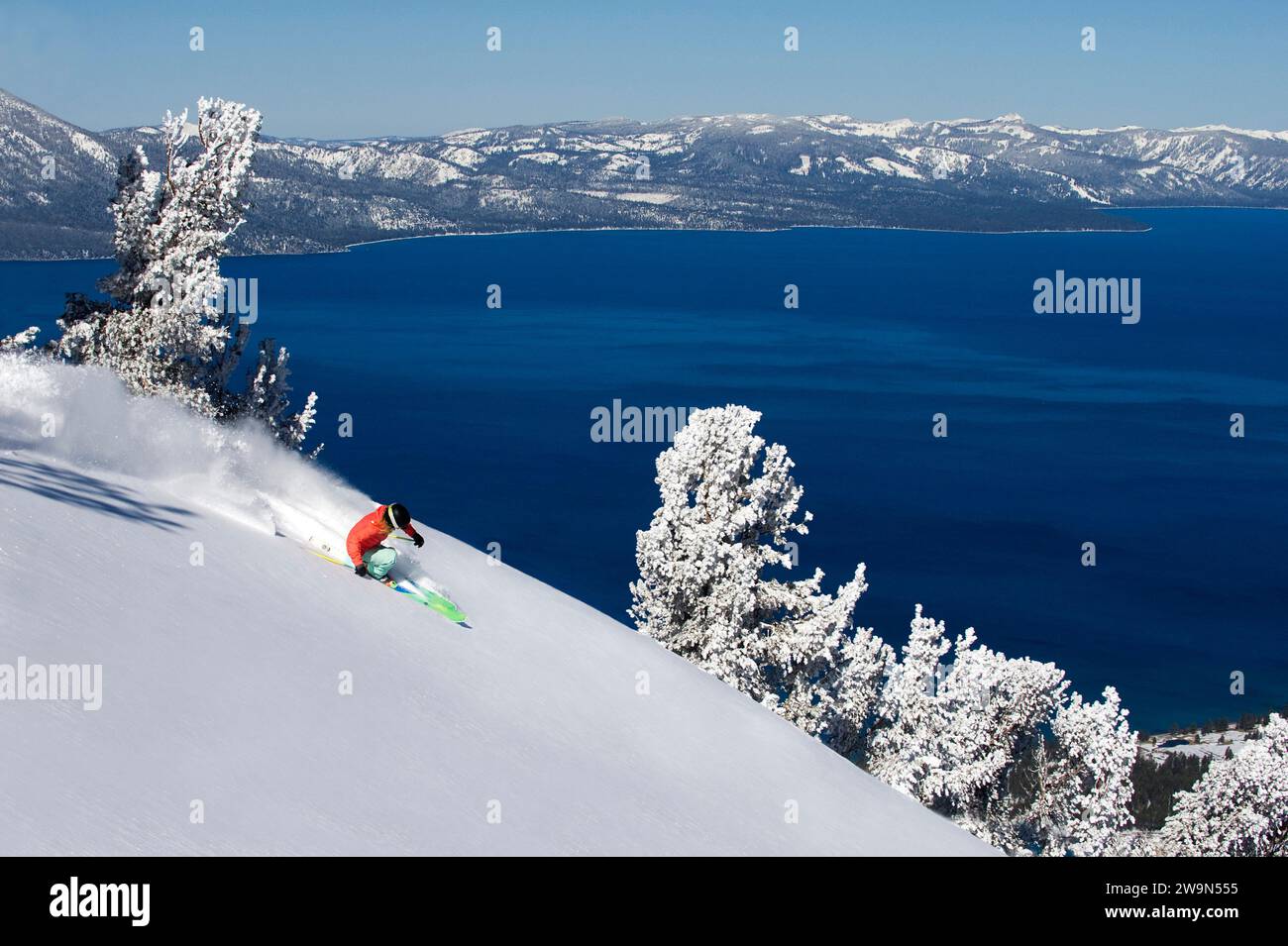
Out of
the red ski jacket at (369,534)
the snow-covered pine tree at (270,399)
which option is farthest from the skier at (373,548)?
the snow-covered pine tree at (270,399)

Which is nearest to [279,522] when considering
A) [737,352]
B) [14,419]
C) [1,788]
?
[14,419]

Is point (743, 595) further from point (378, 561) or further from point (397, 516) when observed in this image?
point (397, 516)

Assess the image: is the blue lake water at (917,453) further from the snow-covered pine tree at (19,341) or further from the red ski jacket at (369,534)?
the red ski jacket at (369,534)

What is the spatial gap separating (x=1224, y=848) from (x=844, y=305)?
179316 millimetres

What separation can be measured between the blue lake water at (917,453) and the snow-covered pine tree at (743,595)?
132 feet

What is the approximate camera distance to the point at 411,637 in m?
14.2

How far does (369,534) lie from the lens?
1595cm

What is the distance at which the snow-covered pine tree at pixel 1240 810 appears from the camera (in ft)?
81.1

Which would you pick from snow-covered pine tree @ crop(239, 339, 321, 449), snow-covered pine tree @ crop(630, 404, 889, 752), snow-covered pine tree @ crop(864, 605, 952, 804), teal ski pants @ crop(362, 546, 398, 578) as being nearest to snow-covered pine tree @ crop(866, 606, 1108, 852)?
snow-covered pine tree @ crop(864, 605, 952, 804)

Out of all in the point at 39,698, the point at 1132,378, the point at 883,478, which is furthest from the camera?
the point at 1132,378

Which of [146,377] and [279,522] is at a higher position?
[146,377]

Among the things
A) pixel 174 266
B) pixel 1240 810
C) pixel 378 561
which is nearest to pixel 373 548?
pixel 378 561

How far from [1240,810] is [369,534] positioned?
1977 centimetres
